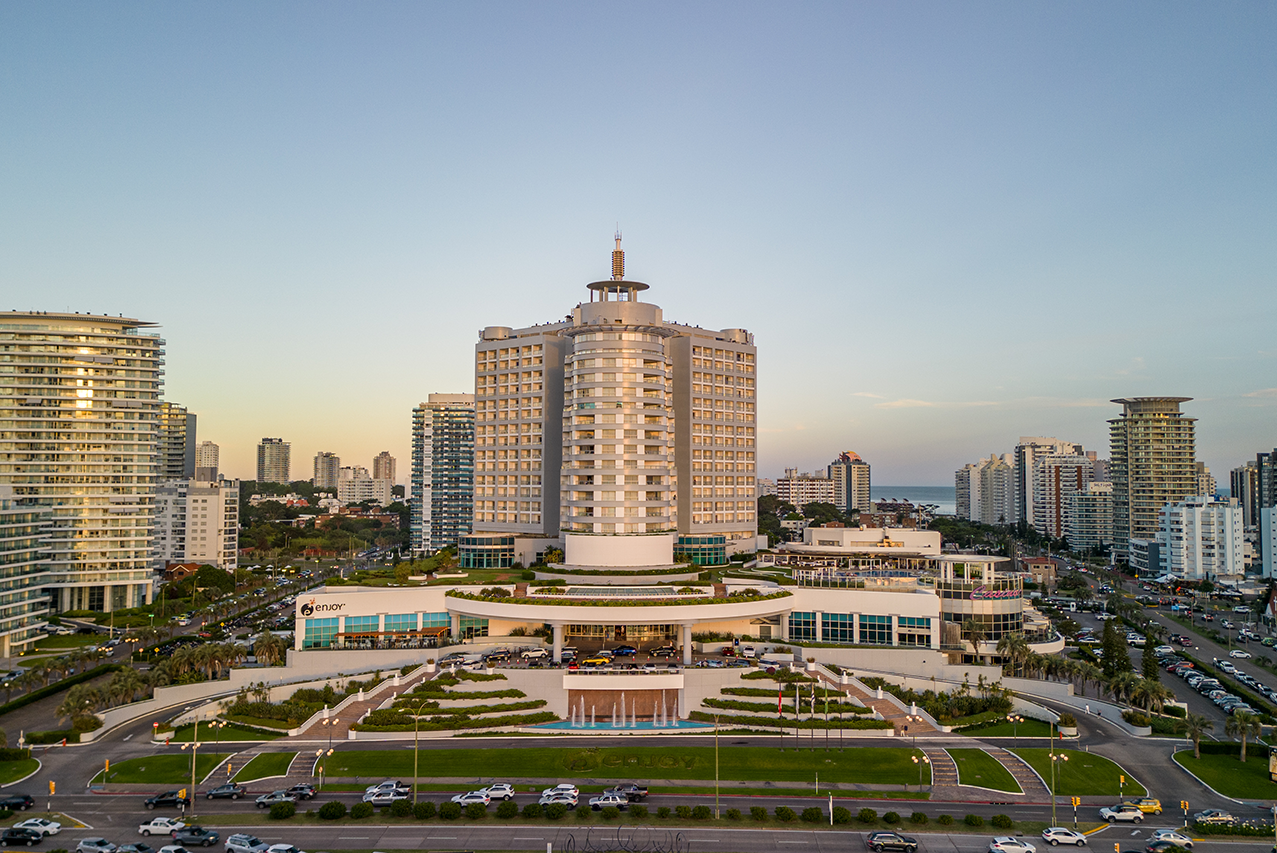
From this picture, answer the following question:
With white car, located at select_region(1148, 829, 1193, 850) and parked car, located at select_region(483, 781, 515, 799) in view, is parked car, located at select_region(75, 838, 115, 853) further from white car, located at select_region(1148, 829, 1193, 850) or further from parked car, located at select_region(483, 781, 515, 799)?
white car, located at select_region(1148, 829, 1193, 850)

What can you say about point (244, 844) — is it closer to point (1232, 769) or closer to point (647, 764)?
point (647, 764)

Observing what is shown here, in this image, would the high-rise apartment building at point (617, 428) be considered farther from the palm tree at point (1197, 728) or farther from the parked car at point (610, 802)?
the palm tree at point (1197, 728)

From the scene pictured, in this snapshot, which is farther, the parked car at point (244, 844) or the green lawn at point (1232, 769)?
the green lawn at point (1232, 769)

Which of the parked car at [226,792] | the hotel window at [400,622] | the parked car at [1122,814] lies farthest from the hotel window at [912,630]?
the parked car at [226,792]

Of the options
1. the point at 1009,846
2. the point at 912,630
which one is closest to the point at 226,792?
the point at 1009,846

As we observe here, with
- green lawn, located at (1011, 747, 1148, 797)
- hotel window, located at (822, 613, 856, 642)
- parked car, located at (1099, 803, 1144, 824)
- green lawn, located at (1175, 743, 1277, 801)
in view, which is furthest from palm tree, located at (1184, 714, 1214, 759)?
hotel window, located at (822, 613, 856, 642)

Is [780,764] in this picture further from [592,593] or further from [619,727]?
[592,593]

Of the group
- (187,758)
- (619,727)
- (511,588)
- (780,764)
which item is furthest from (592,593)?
(187,758)
